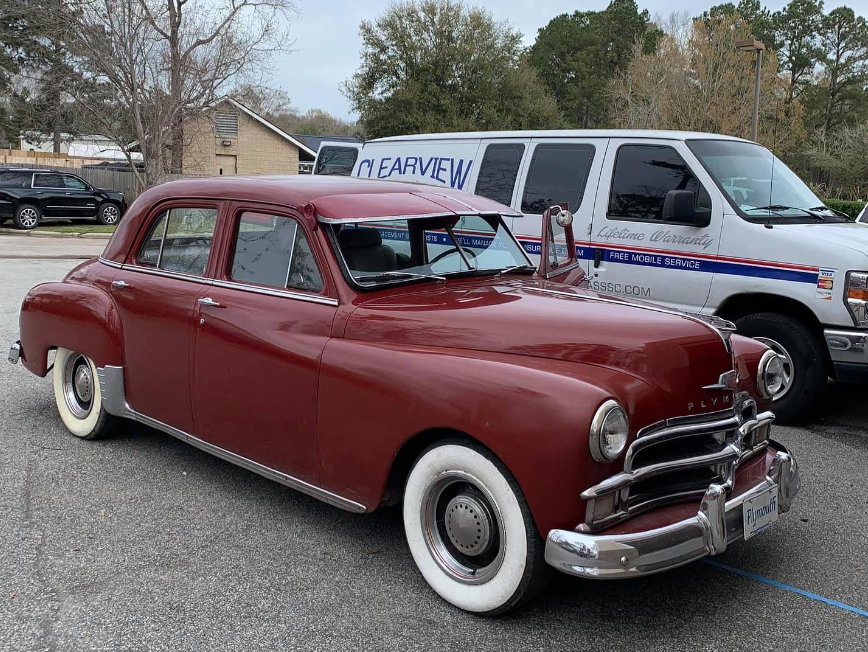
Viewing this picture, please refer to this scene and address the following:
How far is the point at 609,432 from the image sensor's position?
114 inches

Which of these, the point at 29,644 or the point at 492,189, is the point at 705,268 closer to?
the point at 492,189

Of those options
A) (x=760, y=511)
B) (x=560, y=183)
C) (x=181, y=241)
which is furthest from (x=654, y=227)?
(x=181, y=241)

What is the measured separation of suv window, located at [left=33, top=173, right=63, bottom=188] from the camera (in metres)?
24.7

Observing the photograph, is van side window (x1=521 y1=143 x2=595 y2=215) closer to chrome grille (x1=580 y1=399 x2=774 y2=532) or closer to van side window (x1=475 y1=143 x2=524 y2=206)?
van side window (x1=475 y1=143 x2=524 y2=206)

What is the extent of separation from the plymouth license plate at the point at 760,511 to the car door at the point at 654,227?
3.11 m

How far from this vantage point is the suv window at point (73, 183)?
83.3ft

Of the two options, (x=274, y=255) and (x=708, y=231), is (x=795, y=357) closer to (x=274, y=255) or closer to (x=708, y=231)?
(x=708, y=231)

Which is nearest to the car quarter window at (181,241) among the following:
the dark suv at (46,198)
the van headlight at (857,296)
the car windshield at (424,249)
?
the car windshield at (424,249)

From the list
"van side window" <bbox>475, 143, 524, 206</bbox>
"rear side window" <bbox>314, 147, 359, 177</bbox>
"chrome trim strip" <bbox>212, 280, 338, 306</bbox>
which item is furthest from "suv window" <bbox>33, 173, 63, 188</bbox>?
"chrome trim strip" <bbox>212, 280, 338, 306</bbox>

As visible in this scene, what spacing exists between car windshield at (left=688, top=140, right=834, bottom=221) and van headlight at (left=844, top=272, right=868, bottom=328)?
86 centimetres

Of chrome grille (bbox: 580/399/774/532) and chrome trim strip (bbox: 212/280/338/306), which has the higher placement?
chrome trim strip (bbox: 212/280/338/306)

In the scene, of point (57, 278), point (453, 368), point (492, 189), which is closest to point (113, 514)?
point (453, 368)

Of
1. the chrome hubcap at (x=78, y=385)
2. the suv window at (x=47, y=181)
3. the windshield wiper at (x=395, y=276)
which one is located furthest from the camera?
the suv window at (x=47, y=181)

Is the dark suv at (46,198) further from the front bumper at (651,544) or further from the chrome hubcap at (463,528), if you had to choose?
the front bumper at (651,544)
